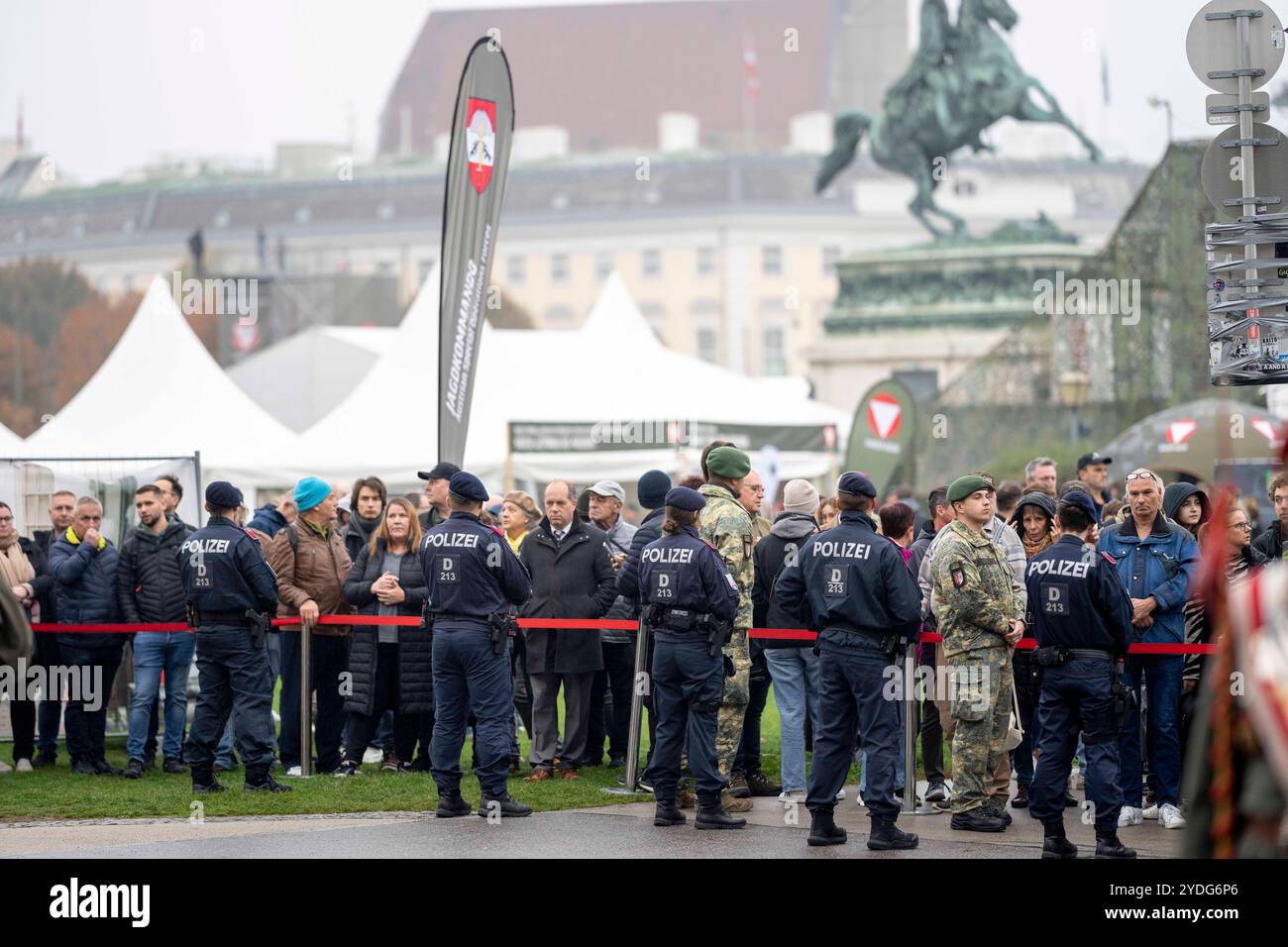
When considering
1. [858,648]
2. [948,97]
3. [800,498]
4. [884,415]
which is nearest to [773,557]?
Result: [800,498]

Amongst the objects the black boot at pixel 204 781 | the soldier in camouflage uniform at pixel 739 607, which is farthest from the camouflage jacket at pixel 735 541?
the black boot at pixel 204 781

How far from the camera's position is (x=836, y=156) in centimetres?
3547

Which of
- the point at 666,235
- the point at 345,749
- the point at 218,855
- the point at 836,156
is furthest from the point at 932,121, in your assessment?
the point at 666,235

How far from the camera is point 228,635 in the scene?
1082 cm

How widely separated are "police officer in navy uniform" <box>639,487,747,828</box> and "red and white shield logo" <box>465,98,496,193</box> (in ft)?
15.3

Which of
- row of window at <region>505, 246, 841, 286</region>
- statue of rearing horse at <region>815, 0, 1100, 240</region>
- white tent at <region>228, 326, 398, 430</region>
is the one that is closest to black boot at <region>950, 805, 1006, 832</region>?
statue of rearing horse at <region>815, 0, 1100, 240</region>

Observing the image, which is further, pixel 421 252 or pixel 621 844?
pixel 421 252

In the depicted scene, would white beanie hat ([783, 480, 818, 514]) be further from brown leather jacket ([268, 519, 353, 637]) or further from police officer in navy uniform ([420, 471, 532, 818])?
brown leather jacket ([268, 519, 353, 637])

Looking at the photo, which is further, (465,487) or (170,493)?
(170,493)

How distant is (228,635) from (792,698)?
3.24 meters

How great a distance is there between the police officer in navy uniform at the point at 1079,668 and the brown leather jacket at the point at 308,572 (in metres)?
4.93

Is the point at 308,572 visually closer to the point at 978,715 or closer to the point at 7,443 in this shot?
the point at 978,715
